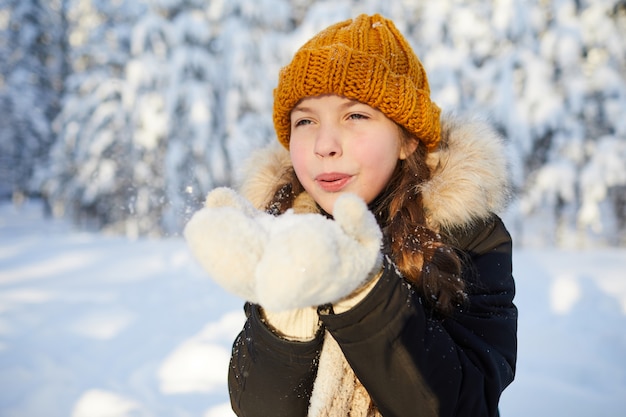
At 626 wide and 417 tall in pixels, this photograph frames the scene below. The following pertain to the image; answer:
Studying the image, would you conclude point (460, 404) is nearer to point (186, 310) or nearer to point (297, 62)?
point (297, 62)

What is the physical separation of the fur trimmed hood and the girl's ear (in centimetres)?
8

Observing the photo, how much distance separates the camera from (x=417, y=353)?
88cm

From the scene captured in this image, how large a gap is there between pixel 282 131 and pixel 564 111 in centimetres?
989

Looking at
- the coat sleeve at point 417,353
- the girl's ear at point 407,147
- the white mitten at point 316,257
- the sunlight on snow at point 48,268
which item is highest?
the girl's ear at point 407,147

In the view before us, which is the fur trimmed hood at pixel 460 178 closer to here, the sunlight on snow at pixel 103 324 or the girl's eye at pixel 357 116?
the girl's eye at pixel 357 116

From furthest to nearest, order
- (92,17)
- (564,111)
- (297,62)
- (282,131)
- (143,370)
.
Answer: (92,17) → (564,111) → (143,370) → (282,131) → (297,62)

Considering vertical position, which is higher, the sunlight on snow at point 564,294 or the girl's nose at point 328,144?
the girl's nose at point 328,144

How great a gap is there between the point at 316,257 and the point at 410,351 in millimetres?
371

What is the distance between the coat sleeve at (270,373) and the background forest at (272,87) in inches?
302

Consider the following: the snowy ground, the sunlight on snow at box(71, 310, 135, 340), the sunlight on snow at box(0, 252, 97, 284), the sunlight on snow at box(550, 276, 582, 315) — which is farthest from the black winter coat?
the sunlight on snow at box(0, 252, 97, 284)

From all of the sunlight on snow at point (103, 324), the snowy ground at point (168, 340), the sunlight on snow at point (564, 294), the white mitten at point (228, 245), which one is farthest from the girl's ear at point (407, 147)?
the sunlight on snow at point (564, 294)

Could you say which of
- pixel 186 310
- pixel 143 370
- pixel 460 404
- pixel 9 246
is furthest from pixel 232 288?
pixel 9 246

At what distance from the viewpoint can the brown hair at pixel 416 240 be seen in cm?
106

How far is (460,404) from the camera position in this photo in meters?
0.94
